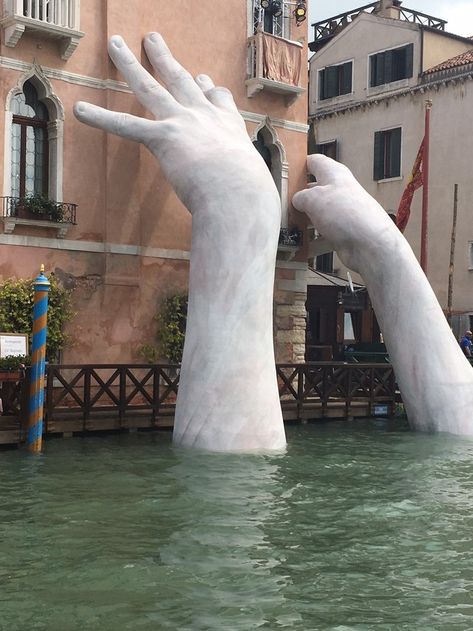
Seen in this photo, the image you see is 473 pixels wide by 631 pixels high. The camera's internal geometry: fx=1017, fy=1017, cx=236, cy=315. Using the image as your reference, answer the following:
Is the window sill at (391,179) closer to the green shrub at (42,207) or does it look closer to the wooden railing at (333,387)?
the wooden railing at (333,387)

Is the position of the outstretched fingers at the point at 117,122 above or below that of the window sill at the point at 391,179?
below

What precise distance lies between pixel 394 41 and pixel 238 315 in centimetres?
2040

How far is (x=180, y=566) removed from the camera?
28.2ft

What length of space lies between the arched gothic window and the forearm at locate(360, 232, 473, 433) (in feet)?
19.5

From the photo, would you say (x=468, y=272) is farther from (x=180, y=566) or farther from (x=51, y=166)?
(x=180, y=566)

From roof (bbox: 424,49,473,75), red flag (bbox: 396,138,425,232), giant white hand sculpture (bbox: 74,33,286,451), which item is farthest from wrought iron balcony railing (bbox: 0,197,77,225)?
roof (bbox: 424,49,473,75)

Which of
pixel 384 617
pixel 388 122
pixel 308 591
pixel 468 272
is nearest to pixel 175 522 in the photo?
pixel 308 591

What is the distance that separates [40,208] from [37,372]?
4.04 m

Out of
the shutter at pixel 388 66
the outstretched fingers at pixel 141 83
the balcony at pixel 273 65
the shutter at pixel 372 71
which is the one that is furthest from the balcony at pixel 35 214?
the shutter at pixel 372 71

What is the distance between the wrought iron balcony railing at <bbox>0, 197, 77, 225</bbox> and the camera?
17.1 meters

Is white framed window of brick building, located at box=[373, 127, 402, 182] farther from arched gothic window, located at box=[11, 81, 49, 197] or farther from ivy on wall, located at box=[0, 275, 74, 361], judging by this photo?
ivy on wall, located at box=[0, 275, 74, 361]

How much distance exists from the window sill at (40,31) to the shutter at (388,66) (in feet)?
56.5

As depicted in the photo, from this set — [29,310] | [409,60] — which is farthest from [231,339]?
[409,60]

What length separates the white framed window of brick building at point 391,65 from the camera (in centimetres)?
3222
